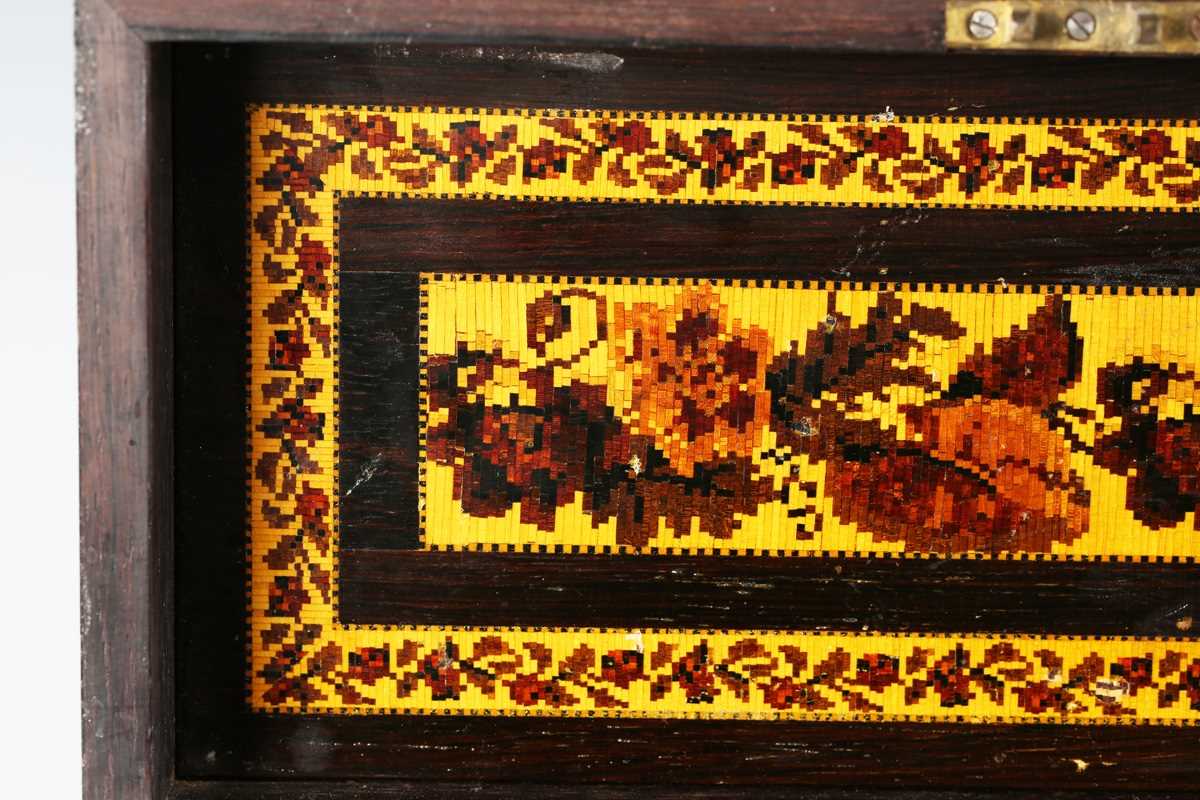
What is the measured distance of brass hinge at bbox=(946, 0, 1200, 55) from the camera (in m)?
0.64

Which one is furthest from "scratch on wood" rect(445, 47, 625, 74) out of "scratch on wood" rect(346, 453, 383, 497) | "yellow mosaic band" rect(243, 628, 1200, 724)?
"yellow mosaic band" rect(243, 628, 1200, 724)

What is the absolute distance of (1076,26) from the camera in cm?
64

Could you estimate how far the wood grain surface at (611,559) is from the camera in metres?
0.69

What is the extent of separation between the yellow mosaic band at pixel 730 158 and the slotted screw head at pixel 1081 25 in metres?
0.07

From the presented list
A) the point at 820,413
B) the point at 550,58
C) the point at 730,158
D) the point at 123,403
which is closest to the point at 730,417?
the point at 820,413

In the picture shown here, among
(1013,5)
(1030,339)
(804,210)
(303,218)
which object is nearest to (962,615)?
(1030,339)

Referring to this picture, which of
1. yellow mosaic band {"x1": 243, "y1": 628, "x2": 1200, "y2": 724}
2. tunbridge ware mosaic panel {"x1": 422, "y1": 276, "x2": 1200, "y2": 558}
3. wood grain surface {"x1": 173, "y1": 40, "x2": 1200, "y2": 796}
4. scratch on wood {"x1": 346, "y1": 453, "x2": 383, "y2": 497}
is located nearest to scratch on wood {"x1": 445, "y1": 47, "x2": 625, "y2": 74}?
wood grain surface {"x1": 173, "y1": 40, "x2": 1200, "y2": 796}

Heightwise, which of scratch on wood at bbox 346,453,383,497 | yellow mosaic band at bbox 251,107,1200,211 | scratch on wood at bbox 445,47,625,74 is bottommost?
scratch on wood at bbox 346,453,383,497

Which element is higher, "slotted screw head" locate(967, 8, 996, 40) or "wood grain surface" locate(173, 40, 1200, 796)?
"slotted screw head" locate(967, 8, 996, 40)

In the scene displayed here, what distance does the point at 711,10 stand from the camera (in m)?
0.64

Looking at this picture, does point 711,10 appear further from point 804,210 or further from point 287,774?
point 287,774

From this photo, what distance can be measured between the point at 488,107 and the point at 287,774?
0.52m

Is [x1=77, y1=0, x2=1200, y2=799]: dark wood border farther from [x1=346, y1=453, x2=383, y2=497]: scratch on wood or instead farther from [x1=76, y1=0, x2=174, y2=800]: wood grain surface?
[x1=346, y1=453, x2=383, y2=497]: scratch on wood

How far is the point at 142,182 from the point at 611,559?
1.39 feet
